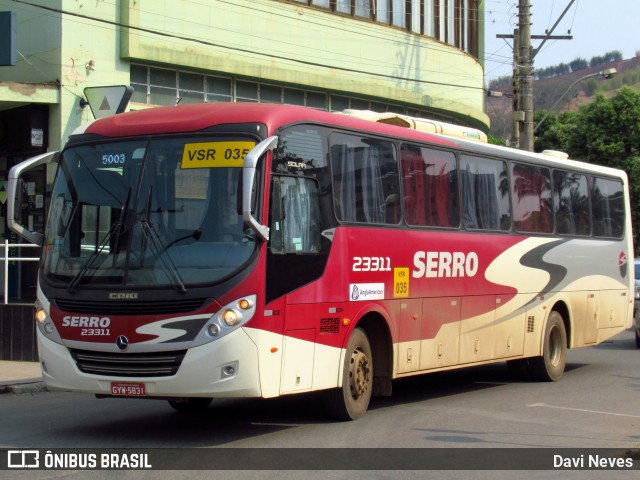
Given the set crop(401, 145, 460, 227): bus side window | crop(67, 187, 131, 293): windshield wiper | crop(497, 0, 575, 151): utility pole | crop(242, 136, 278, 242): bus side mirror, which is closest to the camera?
crop(242, 136, 278, 242): bus side mirror

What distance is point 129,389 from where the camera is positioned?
31.0 ft

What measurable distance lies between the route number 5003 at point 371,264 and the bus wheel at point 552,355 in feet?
15.8

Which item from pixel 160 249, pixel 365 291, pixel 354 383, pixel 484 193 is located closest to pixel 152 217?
pixel 160 249

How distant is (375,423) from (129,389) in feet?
9.51

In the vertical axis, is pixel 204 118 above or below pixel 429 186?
above

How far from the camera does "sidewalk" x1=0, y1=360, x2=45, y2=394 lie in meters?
14.1

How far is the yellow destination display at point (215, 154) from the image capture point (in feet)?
31.7

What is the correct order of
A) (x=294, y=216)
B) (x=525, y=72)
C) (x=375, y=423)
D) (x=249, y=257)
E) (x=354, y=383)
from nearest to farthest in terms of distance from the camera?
1. (x=249, y=257)
2. (x=294, y=216)
3. (x=375, y=423)
4. (x=354, y=383)
5. (x=525, y=72)

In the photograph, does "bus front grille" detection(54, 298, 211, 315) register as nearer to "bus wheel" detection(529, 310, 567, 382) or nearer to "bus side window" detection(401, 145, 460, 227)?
"bus side window" detection(401, 145, 460, 227)

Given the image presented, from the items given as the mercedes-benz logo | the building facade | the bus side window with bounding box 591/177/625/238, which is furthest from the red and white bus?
the building facade

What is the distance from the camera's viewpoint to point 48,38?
2050 centimetres

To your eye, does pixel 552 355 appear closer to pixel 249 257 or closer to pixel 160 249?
pixel 249 257

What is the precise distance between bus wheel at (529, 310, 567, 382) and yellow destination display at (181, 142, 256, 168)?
756 cm

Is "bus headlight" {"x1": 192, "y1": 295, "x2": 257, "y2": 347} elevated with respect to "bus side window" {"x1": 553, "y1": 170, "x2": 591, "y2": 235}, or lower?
lower
